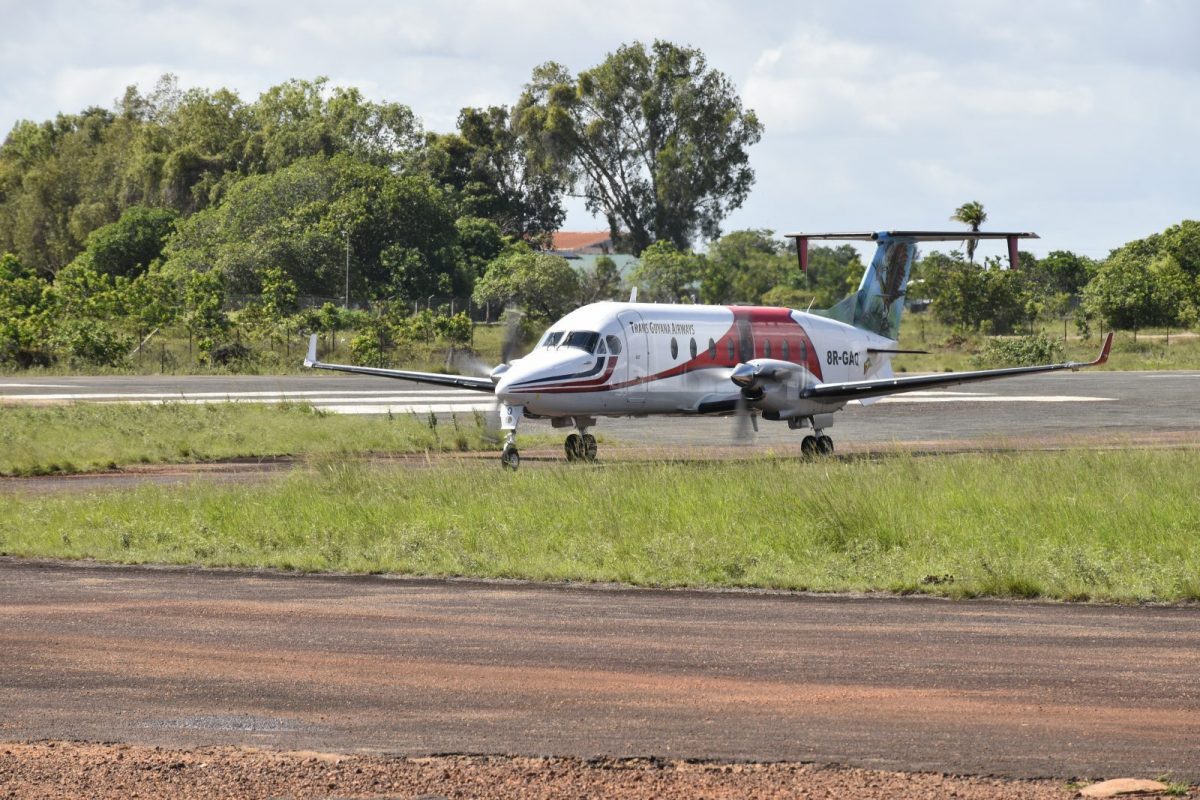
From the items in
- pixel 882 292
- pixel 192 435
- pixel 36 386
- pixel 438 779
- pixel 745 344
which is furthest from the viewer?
pixel 36 386

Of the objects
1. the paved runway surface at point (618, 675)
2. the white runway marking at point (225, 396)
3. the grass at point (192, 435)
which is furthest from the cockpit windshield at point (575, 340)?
→ the white runway marking at point (225, 396)

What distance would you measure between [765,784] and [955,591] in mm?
7470

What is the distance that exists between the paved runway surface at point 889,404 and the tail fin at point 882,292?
2.83 metres

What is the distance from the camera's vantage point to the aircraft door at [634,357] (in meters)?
29.9

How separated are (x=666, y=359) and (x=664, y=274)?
243 feet

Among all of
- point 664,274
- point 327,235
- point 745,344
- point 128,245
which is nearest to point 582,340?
point 745,344

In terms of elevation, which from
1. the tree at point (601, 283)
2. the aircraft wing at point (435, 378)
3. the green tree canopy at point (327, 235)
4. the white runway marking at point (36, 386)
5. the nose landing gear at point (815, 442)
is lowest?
the nose landing gear at point (815, 442)

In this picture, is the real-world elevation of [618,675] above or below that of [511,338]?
below

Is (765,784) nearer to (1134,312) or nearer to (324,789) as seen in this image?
(324,789)

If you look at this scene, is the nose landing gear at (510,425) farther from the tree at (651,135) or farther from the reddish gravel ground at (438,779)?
the tree at (651,135)

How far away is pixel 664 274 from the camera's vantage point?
104 metres

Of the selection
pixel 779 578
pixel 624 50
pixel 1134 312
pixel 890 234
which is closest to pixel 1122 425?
pixel 890 234

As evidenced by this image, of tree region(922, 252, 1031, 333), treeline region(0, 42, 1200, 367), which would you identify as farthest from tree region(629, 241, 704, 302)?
tree region(922, 252, 1031, 333)

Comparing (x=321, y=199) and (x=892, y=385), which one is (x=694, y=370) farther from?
(x=321, y=199)
